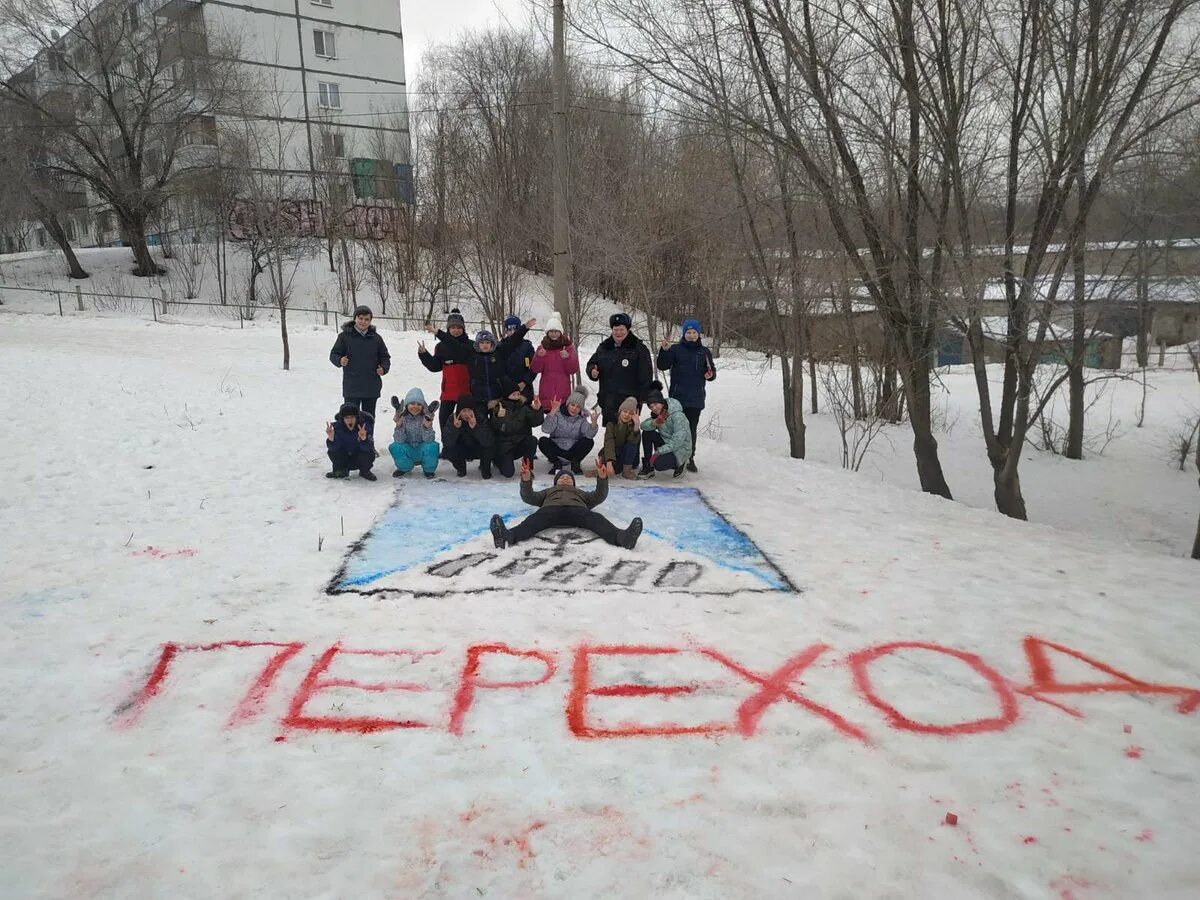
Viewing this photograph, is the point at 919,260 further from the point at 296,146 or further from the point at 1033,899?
the point at 296,146

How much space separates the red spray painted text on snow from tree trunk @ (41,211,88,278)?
2977cm

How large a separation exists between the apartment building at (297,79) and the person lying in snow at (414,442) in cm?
2378

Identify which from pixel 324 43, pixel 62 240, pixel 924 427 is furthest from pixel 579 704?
pixel 324 43

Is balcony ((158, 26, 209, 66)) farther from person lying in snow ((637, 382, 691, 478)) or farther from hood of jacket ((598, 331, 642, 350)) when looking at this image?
person lying in snow ((637, 382, 691, 478))

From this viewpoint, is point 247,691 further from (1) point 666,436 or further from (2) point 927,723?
(1) point 666,436

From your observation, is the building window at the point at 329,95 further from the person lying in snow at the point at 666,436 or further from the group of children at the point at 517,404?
the person lying in snow at the point at 666,436

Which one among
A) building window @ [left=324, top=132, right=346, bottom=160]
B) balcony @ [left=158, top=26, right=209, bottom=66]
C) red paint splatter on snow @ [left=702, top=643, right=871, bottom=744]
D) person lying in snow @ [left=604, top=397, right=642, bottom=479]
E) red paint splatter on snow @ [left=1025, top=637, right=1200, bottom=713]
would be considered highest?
balcony @ [left=158, top=26, right=209, bottom=66]

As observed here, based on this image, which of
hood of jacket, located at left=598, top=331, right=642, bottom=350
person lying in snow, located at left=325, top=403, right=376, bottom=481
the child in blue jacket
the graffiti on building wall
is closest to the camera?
person lying in snow, located at left=325, top=403, right=376, bottom=481

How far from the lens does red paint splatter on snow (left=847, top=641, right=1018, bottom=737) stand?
11.6 feet

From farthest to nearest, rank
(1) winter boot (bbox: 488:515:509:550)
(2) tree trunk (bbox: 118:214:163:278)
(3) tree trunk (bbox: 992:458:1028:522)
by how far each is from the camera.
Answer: (2) tree trunk (bbox: 118:214:163:278) → (3) tree trunk (bbox: 992:458:1028:522) → (1) winter boot (bbox: 488:515:509:550)

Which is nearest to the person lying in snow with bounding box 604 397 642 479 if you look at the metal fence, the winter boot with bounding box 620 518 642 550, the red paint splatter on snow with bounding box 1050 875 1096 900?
the winter boot with bounding box 620 518 642 550

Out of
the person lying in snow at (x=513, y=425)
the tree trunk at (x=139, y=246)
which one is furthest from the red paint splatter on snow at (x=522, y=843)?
the tree trunk at (x=139, y=246)

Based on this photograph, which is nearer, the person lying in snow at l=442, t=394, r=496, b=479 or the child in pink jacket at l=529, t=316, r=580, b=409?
the person lying in snow at l=442, t=394, r=496, b=479

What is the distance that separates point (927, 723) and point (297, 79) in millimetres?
39096
